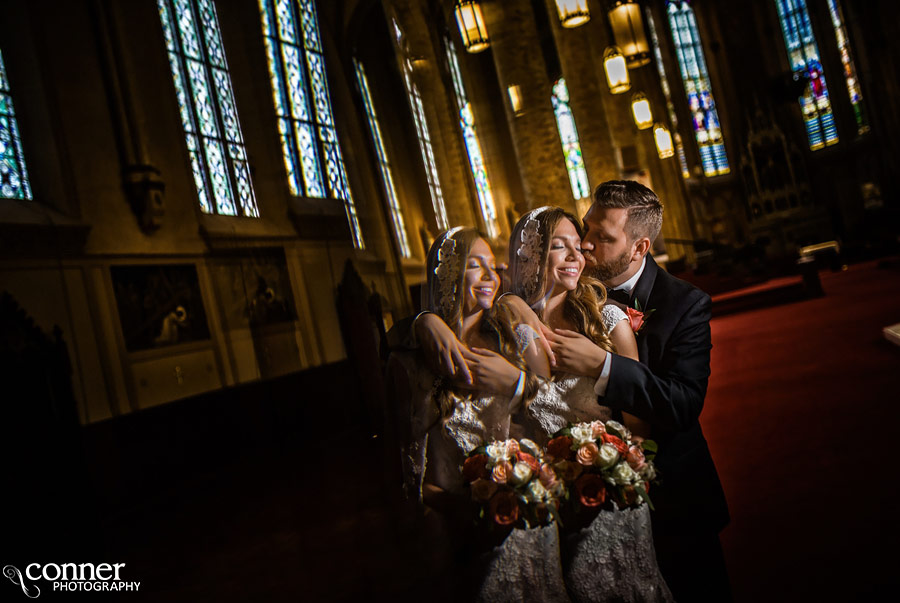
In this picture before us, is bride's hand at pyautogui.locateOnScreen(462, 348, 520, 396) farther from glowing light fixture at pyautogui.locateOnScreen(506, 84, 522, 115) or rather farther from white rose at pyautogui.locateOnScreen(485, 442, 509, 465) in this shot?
glowing light fixture at pyautogui.locateOnScreen(506, 84, 522, 115)

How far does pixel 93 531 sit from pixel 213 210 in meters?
1.40

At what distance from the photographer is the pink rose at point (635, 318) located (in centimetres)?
187

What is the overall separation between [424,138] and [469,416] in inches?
82.5

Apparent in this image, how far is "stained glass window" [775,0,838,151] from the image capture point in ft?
79.4

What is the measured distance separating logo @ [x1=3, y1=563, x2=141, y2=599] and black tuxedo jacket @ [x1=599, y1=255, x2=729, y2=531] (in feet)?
6.26

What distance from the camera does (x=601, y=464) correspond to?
68.4 inches

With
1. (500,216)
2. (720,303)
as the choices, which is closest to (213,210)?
(500,216)

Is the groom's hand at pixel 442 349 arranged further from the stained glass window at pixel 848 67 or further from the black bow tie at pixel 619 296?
the stained glass window at pixel 848 67

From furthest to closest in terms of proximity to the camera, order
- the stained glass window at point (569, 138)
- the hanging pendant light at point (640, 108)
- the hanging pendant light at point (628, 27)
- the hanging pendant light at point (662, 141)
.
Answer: the stained glass window at point (569, 138) → the hanging pendant light at point (662, 141) → the hanging pendant light at point (640, 108) → the hanging pendant light at point (628, 27)

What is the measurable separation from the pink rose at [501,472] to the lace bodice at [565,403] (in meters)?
0.17

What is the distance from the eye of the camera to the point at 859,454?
10.2ft

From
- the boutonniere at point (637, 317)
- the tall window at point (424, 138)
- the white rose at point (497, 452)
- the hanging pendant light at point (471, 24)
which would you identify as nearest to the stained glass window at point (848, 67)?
the hanging pendant light at point (471, 24)

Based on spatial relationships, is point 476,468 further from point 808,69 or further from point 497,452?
point 808,69

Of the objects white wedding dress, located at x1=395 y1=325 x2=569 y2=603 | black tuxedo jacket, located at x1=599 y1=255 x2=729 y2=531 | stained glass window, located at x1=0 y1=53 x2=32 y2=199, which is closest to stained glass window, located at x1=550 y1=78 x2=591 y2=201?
stained glass window, located at x1=0 y1=53 x2=32 y2=199
